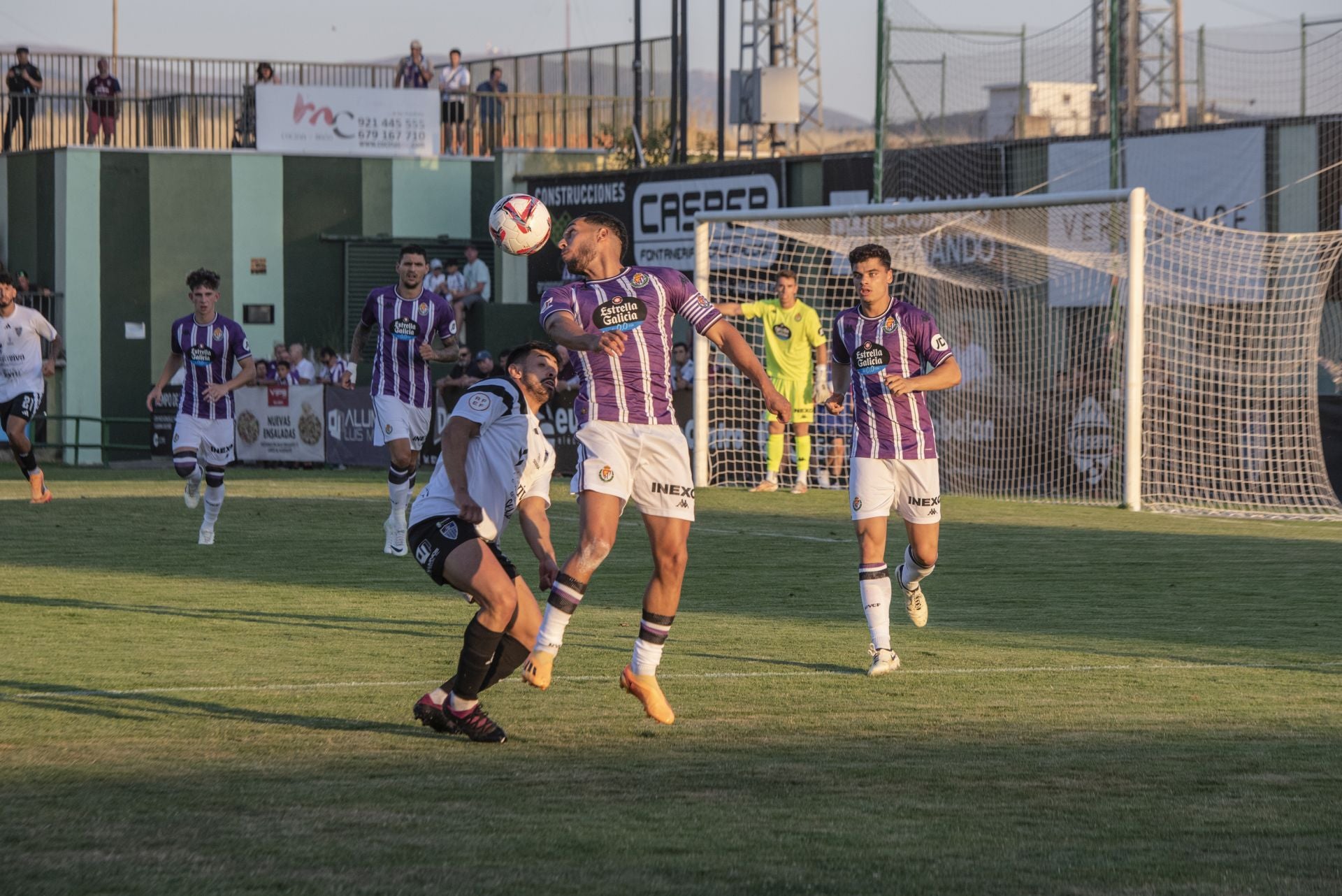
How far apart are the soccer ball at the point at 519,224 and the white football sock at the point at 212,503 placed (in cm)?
715

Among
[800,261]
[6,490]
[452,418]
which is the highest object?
[800,261]

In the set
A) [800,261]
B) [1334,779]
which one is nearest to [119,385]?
[800,261]

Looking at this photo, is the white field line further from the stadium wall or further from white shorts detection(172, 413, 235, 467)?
the stadium wall

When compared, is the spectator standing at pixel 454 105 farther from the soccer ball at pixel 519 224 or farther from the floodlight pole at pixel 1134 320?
the soccer ball at pixel 519 224

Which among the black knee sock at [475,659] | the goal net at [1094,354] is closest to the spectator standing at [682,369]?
the goal net at [1094,354]

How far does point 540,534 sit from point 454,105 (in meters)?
29.6

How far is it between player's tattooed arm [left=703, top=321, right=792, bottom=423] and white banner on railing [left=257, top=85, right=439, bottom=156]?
2791 centimetres

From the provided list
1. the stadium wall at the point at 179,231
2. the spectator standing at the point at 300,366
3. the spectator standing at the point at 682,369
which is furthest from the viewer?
the stadium wall at the point at 179,231

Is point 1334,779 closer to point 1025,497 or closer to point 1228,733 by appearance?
point 1228,733

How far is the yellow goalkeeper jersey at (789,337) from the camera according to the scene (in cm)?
1942

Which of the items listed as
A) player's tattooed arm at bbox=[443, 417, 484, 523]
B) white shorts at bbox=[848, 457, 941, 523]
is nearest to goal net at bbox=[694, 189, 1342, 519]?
white shorts at bbox=[848, 457, 941, 523]

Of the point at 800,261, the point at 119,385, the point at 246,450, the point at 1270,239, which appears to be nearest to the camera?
the point at 1270,239

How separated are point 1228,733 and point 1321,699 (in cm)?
97

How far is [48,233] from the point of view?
33.6m
